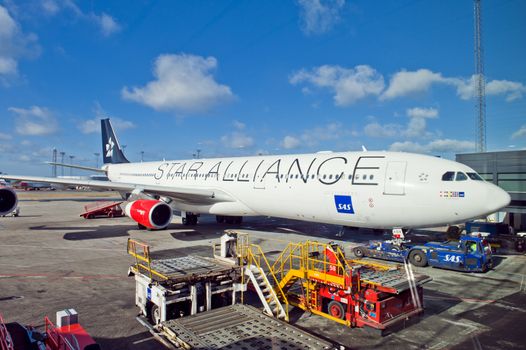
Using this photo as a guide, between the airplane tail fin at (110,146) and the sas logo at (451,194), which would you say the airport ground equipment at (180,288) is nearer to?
the sas logo at (451,194)

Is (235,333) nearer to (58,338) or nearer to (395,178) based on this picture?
(58,338)

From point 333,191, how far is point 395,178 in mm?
2552

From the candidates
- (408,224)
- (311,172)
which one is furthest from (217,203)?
(408,224)

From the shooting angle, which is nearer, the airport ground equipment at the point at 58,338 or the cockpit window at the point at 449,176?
the airport ground equipment at the point at 58,338

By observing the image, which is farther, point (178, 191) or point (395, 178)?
point (178, 191)

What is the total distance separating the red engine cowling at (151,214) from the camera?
58.9 ft

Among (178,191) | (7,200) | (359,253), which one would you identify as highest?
(178,191)

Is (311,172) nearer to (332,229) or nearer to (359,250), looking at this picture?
(359,250)

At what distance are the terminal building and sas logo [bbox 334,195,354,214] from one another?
11.0 metres

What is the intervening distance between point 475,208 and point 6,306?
14.2 meters

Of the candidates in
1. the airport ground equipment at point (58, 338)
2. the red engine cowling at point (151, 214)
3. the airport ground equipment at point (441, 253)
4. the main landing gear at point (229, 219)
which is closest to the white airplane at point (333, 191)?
the red engine cowling at point (151, 214)

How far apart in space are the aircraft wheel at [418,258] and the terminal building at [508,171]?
905 centimetres

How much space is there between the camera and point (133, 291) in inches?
419

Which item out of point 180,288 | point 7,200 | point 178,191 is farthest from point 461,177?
point 7,200
